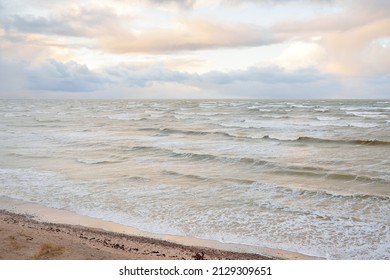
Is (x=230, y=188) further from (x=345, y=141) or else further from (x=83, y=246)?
(x=345, y=141)

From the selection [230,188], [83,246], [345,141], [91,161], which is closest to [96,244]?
[83,246]

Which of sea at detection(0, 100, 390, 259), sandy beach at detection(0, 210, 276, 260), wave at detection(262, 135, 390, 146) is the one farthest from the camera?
wave at detection(262, 135, 390, 146)

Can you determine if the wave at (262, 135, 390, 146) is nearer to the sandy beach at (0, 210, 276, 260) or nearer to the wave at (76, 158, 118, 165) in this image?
the wave at (76, 158, 118, 165)

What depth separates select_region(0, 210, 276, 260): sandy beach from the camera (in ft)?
18.6

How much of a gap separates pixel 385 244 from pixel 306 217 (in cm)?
188

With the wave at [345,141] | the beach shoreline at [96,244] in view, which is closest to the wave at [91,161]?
the beach shoreline at [96,244]

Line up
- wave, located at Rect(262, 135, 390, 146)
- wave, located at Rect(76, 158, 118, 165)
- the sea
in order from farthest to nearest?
wave, located at Rect(262, 135, 390, 146)
wave, located at Rect(76, 158, 118, 165)
the sea

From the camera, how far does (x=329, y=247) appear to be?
22.6ft

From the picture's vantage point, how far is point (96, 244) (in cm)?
655

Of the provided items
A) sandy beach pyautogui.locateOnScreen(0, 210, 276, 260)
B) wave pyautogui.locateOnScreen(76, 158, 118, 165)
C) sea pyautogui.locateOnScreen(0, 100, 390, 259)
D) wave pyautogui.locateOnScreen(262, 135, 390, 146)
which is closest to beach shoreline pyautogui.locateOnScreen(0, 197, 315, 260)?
sandy beach pyautogui.locateOnScreen(0, 210, 276, 260)

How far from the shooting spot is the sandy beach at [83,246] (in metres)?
5.66

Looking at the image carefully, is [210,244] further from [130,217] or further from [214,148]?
[214,148]

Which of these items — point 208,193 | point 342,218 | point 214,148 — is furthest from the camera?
point 214,148
